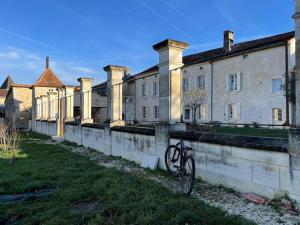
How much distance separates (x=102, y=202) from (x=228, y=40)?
23.2 meters

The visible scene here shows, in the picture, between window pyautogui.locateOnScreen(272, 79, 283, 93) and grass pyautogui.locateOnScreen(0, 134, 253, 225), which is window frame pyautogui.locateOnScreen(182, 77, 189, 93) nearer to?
window pyautogui.locateOnScreen(272, 79, 283, 93)

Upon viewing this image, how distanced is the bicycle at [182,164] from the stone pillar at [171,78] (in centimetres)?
83

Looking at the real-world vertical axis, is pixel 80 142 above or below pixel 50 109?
below

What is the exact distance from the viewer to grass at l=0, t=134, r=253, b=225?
3.46m

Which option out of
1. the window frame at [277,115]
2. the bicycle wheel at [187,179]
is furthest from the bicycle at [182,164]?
the window frame at [277,115]

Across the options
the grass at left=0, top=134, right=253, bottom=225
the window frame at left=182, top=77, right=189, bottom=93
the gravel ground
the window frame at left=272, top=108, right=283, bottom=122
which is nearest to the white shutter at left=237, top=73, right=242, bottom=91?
the window frame at left=272, top=108, right=283, bottom=122

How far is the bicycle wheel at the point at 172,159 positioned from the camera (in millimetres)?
5750

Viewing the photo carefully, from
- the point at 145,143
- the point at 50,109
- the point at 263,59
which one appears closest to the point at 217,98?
the point at 263,59

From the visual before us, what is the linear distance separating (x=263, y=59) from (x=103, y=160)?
15.5 meters

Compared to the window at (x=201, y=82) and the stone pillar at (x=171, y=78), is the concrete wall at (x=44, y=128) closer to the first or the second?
the stone pillar at (x=171, y=78)

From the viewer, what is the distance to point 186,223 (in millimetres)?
3260

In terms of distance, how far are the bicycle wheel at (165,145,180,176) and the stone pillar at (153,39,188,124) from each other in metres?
0.71

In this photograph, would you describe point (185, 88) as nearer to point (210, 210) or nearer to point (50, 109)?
point (50, 109)

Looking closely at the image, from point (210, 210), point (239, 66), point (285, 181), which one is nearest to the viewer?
point (210, 210)
